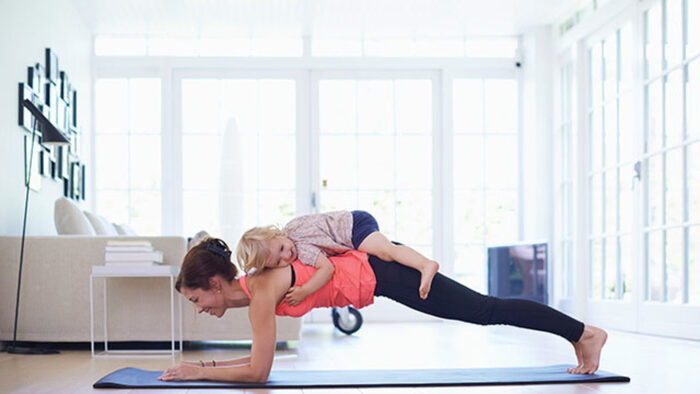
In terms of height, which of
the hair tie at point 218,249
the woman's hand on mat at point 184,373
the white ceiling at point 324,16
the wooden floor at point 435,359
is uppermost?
the white ceiling at point 324,16

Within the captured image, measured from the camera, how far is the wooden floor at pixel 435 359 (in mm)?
2902

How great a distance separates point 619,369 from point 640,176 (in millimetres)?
2591

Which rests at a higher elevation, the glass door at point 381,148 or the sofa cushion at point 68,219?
the glass door at point 381,148

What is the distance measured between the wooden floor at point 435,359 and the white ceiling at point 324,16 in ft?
9.37

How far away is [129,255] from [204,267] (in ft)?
5.54

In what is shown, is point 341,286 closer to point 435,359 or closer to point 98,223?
point 435,359

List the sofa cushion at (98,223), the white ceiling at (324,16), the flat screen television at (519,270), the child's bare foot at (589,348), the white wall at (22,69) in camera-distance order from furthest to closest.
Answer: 1. the white ceiling at (324,16)
2. the flat screen television at (519,270)
3. the sofa cushion at (98,223)
4. the white wall at (22,69)
5. the child's bare foot at (589,348)

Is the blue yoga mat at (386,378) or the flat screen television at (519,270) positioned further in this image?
the flat screen television at (519,270)

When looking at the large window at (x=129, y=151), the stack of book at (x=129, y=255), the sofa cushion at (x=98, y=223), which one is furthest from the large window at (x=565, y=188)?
the stack of book at (x=129, y=255)

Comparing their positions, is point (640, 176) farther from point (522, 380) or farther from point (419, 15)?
point (522, 380)

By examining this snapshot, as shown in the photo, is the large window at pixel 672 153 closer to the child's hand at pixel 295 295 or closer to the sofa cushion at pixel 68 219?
the child's hand at pixel 295 295

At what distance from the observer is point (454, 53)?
→ 7.84 meters

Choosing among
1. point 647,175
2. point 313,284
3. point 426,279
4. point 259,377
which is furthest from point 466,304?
point 647,175

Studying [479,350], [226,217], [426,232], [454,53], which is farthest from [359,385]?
[454,53]
